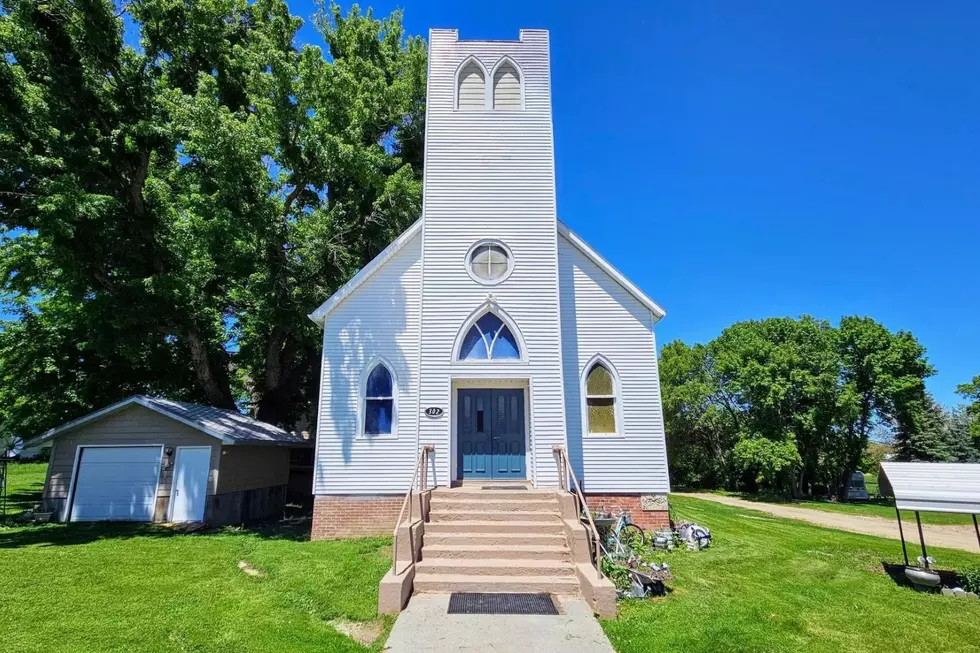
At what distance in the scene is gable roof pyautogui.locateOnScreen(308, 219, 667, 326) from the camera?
11.5 metres

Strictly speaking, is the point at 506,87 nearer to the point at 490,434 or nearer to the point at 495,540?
the point at 490,434

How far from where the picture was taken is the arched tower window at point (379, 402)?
11055 millimetres

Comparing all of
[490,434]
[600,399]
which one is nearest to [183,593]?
[490,434]

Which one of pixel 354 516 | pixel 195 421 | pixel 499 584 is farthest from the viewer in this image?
pixel 195 421

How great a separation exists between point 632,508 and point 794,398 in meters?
23.2

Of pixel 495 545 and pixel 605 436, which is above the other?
Result: pixel 605 436

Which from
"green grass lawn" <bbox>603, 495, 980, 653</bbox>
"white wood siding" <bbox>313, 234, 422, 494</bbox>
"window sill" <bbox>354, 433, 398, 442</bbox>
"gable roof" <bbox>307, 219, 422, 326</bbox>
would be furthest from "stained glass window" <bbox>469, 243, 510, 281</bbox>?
"green grass lawn" <bbox>603, 495, 980, 653</bbox>

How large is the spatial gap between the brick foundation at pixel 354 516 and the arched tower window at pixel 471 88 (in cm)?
940

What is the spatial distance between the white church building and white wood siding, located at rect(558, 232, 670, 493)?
0.11 ft

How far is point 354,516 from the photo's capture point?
1047 cm

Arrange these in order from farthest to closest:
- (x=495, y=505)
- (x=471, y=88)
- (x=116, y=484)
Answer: (x=116, y=484) → (x=471, y=88) → (x=495, y=505)

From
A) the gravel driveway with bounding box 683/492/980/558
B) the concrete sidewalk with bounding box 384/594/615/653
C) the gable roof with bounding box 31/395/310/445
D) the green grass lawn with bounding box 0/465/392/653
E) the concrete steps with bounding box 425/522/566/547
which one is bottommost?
the gravel driveway with bounding box 683/492/980/558

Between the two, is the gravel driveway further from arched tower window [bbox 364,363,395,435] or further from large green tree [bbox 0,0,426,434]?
large green tree [bbox 0,0,426,434]

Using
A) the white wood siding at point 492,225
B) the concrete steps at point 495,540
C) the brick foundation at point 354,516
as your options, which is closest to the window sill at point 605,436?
the white wood siding at point 492,225
